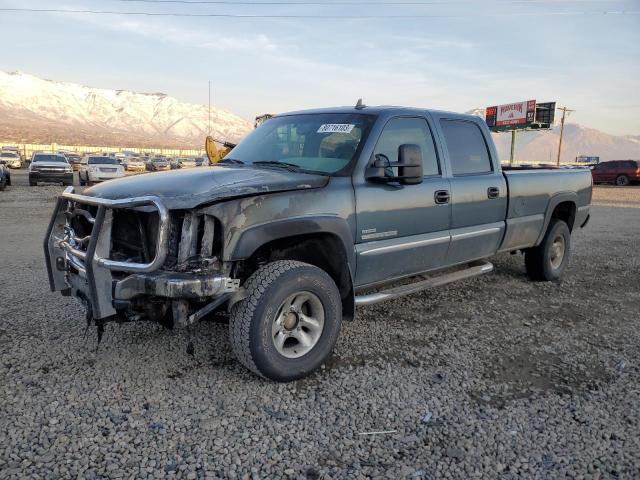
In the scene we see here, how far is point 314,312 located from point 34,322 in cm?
266

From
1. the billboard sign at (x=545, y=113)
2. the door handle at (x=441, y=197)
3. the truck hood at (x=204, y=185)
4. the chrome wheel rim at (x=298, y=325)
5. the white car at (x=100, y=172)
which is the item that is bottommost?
the chrome wheel rim at (x=298, y=325)

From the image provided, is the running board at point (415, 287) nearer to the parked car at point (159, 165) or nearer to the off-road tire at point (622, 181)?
the off-road tire at point (622, 181)

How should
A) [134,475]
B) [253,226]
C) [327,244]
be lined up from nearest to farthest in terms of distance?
1. [134,475]
2. [253,226]
3. [327,244]

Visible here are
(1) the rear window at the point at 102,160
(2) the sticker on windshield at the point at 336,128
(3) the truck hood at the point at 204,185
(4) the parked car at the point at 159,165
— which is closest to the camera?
(3) the truck hood at the point at 204,185

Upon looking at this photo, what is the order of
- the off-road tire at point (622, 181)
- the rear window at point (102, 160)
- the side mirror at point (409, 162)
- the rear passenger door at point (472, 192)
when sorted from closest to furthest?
the side mirror at point (409, 162)
the rear passenger door at point (472, 192)
the rear window at point (102, 160)
the off-road tire at point (622, 181)

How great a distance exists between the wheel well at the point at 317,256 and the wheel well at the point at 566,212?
3.72 meters

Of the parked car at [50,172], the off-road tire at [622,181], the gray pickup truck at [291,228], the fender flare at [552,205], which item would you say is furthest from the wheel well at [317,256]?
the off-road tire at [622,181]

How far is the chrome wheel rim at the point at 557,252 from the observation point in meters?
6.41

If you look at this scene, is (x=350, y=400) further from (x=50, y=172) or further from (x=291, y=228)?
(x=50, y=172)

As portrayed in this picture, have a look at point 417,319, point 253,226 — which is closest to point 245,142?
point 253,226

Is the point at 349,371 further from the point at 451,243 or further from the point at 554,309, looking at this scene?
the point at 554,309

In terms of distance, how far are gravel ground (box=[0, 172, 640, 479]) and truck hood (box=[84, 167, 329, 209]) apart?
1250 mm

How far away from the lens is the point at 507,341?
4371mm

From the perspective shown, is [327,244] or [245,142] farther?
[245,142]
